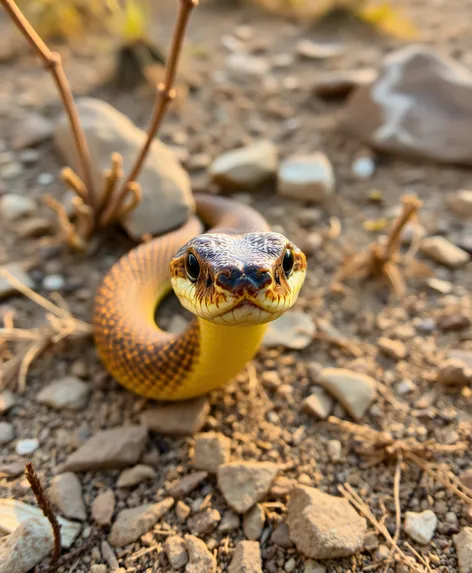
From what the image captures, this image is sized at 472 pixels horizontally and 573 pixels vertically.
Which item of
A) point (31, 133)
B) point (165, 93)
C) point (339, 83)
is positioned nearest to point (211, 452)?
point (165, 93)

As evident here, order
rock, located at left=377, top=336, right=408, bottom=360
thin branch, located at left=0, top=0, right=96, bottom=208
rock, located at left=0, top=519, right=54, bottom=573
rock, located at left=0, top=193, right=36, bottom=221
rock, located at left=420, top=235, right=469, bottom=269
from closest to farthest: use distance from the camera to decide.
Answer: rock, located at left=0, top=519, right=54, bottom=573, thin branch, located at left=0, top=0, right=96, bottom=208, rock, located at left=377, top=336, right=408, bottom=360, rock, located at left=420, top=235, right=469, bottom=269, rock, located at left=0, top=193, right=36, bottom=221

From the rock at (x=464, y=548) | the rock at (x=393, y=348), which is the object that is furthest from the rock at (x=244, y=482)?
the rock at (x=393, y=348)

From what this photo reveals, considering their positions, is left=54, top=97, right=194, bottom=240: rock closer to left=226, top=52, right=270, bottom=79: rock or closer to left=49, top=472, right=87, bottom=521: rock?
left=49, top=472, right=87, bottom=521: rock

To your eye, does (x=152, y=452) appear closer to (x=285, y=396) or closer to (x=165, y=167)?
(x=285, y=396)

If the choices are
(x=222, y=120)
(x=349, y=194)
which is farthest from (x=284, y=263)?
(x=222, y=120)

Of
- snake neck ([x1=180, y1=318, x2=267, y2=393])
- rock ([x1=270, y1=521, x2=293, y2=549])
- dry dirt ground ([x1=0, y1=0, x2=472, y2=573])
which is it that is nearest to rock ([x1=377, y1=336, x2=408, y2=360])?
dry dirt ground ([x1=0, y1=0, x2=472, y2=573])

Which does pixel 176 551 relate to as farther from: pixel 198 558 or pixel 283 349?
pixel 283 349
